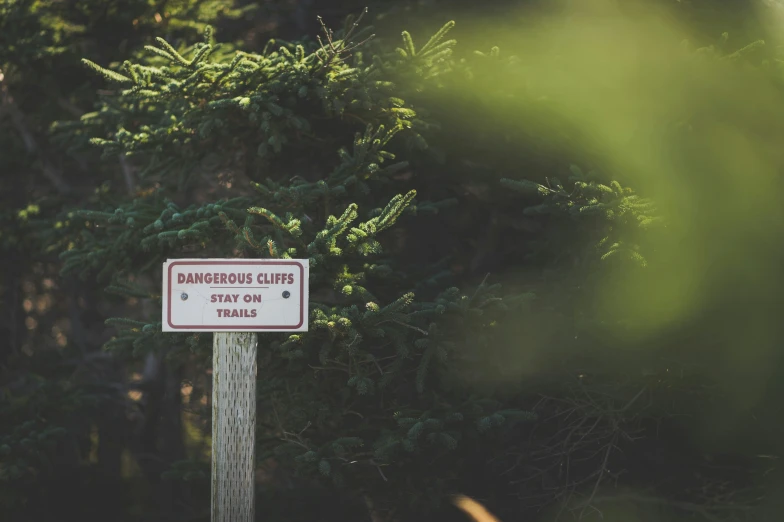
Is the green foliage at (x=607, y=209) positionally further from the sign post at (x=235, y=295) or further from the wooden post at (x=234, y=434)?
the wooden post at (x=234, y=434)

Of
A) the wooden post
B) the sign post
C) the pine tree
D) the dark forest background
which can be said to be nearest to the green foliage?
the dark forest background

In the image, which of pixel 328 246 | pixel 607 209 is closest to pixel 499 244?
pixel 607 209

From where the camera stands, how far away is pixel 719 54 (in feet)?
18.6

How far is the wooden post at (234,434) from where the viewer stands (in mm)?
3979

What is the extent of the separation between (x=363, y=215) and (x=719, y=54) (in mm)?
2382

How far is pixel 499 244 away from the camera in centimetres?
709

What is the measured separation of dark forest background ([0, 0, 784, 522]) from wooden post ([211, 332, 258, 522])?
0.87 m

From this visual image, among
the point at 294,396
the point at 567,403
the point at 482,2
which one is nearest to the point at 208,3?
the point at 482,2

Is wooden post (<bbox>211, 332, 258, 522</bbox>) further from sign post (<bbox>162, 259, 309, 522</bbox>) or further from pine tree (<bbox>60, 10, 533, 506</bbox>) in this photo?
pine tree (<bbox>60, 10, 533, 506</bbox>)

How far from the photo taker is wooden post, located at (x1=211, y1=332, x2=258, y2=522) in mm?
3979

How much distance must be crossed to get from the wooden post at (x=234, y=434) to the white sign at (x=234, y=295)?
0.18 metres

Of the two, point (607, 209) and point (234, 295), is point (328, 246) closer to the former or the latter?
point (234, 295)

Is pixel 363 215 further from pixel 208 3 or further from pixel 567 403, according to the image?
pixel 208 3

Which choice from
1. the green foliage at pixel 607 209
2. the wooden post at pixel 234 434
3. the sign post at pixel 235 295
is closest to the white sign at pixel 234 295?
the sign post at pixel 235 295
